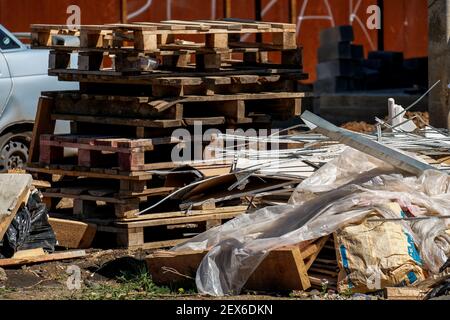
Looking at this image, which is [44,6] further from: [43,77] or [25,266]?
[25,266]

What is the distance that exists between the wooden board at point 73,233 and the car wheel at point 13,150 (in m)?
2.84

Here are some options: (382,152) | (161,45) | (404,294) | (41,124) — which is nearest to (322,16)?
(41,124)

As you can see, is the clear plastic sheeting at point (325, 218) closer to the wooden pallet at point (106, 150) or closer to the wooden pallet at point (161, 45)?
the wooden pallet at point (106, 150)

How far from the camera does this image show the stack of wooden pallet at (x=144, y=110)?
9.63 metres

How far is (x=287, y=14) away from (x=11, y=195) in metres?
11.5

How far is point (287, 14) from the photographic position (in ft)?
65.1

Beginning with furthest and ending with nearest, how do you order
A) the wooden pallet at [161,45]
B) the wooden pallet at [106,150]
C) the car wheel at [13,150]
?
the car wheel at [13,150] → the wooden pallet at [161,45] → the wooden pallet at [106,150]

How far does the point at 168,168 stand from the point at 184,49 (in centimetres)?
116

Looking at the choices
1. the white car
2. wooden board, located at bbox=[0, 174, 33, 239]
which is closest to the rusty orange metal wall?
the white car

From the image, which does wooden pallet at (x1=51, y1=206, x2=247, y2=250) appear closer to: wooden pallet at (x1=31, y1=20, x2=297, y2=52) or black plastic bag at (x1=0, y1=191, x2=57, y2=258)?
black plastic bag at (x1=0, y1=191, x2=57, y2=258)

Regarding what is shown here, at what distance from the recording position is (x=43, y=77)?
12.5 m

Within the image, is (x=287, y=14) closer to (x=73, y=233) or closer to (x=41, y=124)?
(x=41, y=124)

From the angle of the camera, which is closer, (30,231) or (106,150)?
(30,231)

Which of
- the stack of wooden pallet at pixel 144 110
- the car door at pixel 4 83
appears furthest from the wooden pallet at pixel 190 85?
the car door at pixel 4 83
